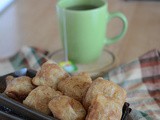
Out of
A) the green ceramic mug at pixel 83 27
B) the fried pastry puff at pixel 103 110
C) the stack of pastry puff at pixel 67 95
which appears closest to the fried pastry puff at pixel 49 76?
the stack of pastry puff at pixel 67 95

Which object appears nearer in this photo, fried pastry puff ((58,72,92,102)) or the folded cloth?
fried pastry puff ((58,72,92,102))

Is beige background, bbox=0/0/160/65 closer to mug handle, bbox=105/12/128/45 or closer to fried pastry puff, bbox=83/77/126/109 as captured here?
mug handle, bbox=105/12/128/45

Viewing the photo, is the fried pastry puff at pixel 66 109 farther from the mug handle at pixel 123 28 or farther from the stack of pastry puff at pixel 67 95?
the mug handle at pixel 123 28

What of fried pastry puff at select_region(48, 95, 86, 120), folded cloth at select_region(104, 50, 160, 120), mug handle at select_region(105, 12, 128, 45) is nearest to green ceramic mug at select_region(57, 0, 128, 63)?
mug handle at select_region(105, 12, 128, 45)

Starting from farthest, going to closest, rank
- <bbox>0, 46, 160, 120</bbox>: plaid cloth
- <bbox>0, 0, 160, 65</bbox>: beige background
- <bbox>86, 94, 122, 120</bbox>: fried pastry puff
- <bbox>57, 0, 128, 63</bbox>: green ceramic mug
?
<bbox>0, 0, 160, 65</bbox>: beige background
<bbox>57, 0, 128, 63</bbox>: green ceramic mug
<bbox>0, 46, 160, 120</bbox>: plaid cloth
<bbox>86, 94, 122, 120</bbox>: fried pastry puff

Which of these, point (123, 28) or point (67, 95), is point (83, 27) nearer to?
point (123, 28)
